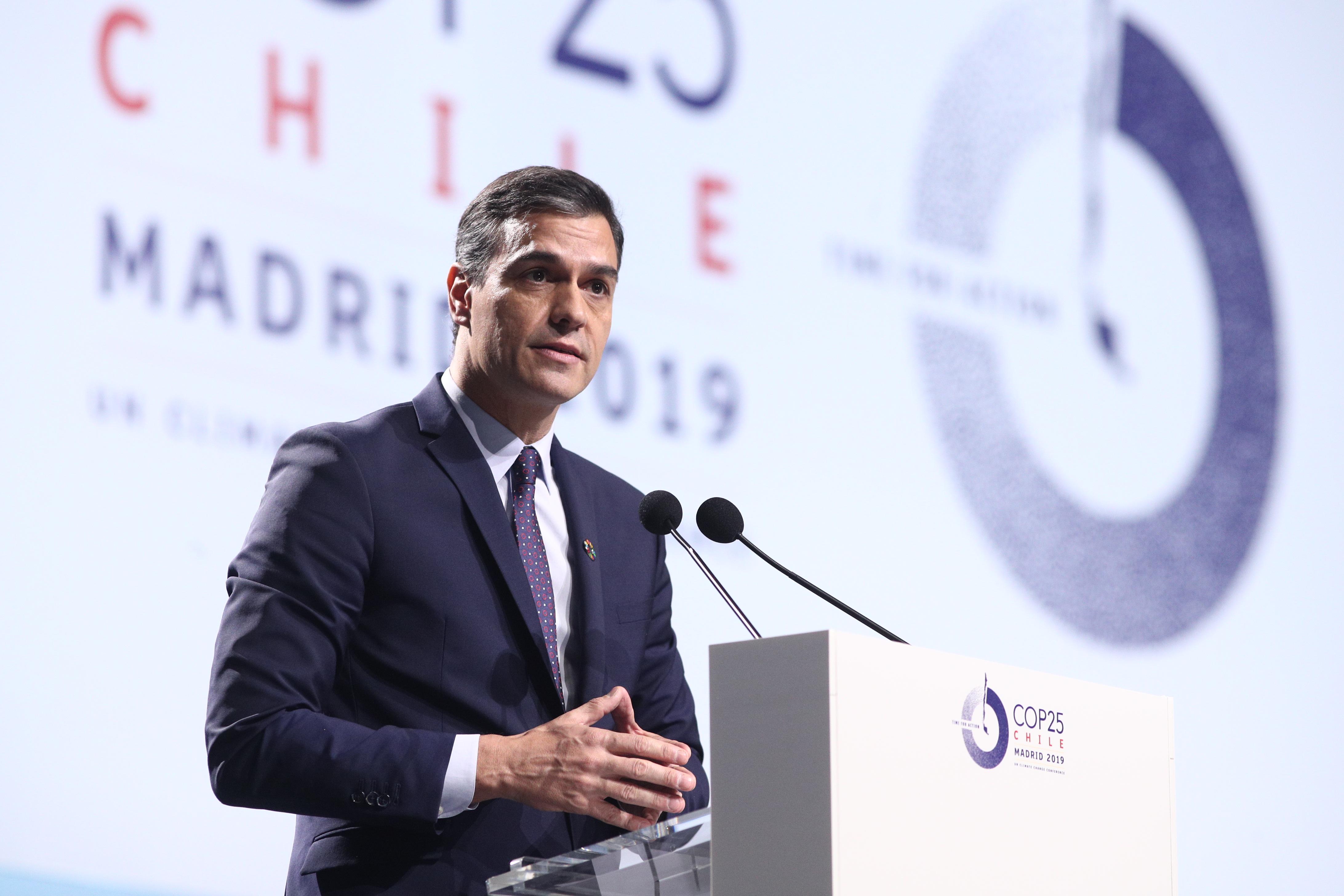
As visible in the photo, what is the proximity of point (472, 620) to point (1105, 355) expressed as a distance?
9.60 feet

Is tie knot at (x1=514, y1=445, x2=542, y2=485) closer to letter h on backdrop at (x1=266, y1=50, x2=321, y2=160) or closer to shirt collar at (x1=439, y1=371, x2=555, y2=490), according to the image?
shirt collar at (x1=439, y1=371, x2=555, y2=490)

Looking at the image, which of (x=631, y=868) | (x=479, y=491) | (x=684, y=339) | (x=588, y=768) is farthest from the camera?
(x=684, y=339)

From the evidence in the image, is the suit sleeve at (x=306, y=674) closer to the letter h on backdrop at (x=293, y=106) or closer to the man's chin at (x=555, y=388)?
the man's chin at (x=555, y=388)

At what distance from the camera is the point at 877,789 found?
1.54 meters

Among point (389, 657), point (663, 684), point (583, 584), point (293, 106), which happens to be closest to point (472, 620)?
point (389, 657)

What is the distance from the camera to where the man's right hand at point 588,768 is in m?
1.76

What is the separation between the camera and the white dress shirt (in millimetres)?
2195

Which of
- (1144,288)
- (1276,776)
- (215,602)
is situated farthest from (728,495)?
(1276,776)

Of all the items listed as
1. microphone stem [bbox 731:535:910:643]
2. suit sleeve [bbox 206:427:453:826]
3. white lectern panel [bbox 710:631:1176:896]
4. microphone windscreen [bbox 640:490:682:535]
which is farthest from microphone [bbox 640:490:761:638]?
white lectern panel [bbox 710:631:1176:896]

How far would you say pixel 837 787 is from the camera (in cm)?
150

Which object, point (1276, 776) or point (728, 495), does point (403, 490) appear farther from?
point (1276, 776)

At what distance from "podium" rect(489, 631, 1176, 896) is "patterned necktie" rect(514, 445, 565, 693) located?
48cm

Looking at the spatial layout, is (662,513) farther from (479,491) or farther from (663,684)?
(663,684)

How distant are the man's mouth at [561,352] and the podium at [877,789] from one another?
2.49 ft
